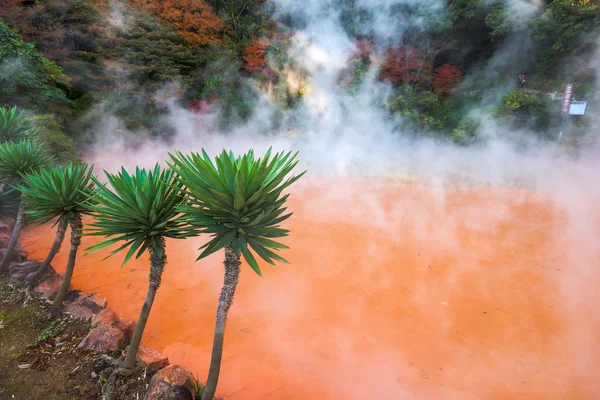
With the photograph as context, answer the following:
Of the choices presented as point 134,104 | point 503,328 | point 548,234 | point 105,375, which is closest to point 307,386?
point 105,375

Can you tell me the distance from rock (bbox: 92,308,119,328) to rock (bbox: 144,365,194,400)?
106cm

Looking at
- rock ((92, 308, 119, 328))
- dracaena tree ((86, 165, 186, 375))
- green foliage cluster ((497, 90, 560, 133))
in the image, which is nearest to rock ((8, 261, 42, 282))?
rock ((92, 308, 119, 328))

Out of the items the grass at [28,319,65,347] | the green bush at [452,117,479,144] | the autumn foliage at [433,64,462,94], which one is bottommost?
the grass at [28,319,65,347]

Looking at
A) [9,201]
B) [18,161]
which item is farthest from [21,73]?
[18,161]

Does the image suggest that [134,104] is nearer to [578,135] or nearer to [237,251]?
[237,251]

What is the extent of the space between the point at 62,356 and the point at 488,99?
53.2 feet

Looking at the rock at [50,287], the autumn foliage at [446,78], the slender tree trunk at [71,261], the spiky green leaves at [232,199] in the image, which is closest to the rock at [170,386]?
the spiky green leaves at [232,199]

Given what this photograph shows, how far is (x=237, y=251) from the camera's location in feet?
5.97

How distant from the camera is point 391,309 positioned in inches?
146

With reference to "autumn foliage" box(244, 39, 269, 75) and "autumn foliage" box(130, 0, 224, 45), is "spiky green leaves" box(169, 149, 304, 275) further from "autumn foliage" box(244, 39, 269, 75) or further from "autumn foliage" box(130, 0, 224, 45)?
"autumn foliage" box(244, 39, 269, 75)

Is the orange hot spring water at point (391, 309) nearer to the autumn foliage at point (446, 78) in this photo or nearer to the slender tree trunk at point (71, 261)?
the slender tree trunk at point (71, 261)

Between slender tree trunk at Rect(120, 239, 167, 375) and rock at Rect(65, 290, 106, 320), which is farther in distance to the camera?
rock at Rect(65, 290, 106, 320)

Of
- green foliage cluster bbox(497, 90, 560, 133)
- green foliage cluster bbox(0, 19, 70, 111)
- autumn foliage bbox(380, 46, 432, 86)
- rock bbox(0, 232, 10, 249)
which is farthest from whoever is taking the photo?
autumn foliage bbox(380, 46, 432, 86)

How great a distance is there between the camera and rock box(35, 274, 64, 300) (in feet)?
10.6
